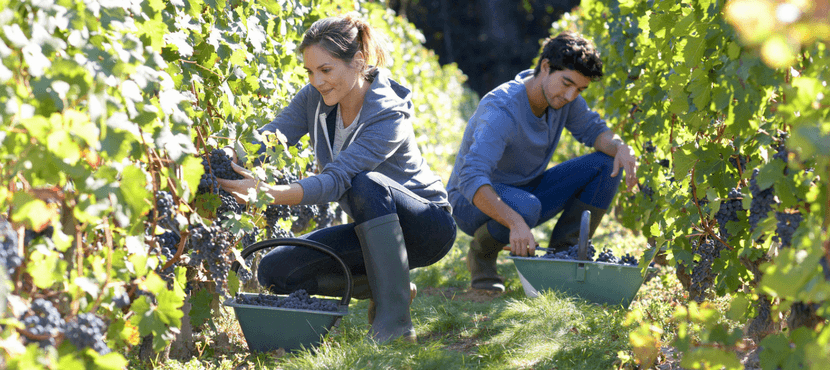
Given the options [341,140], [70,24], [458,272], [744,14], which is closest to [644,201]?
[458,272]

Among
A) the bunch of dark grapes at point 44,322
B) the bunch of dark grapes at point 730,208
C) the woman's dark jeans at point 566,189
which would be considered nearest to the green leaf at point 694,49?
the bunch of dark grapes at point 730,208

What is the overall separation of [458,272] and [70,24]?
2819 millimetres

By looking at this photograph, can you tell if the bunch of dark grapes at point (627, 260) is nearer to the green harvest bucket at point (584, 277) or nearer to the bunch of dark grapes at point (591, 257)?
the bunch of dark grapes at point (591, 257)

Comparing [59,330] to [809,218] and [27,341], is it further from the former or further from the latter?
[809,218]

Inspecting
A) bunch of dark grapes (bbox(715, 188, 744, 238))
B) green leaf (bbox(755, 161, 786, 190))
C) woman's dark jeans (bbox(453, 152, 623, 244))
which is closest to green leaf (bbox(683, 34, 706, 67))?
bunch of dark grapes (bbox(715, 188, 744, 238))

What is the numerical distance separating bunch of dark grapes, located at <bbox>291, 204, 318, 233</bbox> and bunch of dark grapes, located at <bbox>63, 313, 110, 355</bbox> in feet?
5.08

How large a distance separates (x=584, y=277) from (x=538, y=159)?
938 millimetres

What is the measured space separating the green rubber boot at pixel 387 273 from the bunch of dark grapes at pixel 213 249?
472 millimetres

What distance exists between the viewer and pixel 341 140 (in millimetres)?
2535

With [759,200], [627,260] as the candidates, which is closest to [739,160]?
[759,200]

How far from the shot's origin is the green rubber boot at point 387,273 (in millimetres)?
2240

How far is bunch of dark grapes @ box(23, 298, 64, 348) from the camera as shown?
118 centimetres

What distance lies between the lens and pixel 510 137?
3.21m

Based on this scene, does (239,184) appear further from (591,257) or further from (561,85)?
(561,85)
